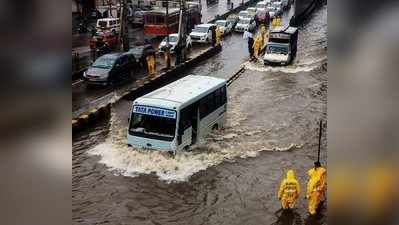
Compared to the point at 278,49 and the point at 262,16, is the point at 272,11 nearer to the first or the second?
the point at 262,16

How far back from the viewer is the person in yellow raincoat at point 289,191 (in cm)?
1073

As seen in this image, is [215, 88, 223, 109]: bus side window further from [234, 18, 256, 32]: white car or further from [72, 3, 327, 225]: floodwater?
[234, 18, 256, 32]: white car

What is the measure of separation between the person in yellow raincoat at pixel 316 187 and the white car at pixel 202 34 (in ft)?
76.3

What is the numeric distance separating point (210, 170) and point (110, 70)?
991 centimetres

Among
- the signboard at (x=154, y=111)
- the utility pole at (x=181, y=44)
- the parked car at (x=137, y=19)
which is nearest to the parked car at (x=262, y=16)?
the parked car at (x=137, y=19)

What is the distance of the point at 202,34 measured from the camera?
109 ft

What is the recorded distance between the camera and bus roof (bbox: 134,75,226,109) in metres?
14.0

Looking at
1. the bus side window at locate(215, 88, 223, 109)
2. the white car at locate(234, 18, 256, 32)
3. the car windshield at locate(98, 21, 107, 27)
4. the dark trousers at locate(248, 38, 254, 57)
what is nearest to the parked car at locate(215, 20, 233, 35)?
A: the white car at locate(234, 18, 256, 32)

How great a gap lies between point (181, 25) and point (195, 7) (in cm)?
1266

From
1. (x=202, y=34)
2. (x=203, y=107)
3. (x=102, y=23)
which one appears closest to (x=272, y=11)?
(x=202, y=34)

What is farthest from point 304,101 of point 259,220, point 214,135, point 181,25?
point 259,220

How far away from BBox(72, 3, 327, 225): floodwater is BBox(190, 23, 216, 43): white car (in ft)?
40.8

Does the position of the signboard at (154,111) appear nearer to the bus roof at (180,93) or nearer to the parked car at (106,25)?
the bus roof at (180,93)

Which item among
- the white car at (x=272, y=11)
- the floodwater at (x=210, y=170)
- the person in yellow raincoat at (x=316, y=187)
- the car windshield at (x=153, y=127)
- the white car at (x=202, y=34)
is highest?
the white car at (x=272, y=11)
